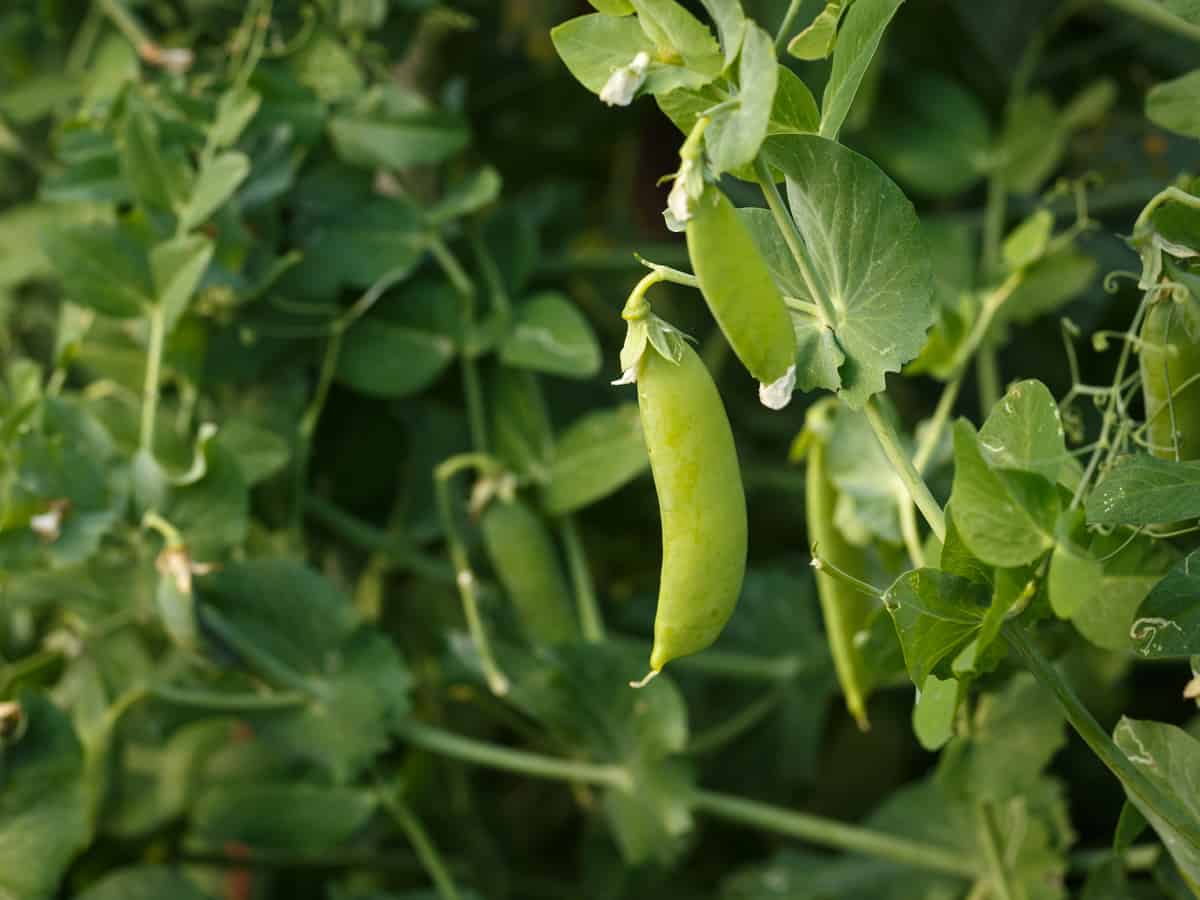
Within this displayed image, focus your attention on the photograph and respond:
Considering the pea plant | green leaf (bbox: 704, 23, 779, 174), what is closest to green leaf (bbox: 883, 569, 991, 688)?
the pea plant

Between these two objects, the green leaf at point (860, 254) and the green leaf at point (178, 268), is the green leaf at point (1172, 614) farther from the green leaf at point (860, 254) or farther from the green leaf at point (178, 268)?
the green leaf at point (178, 268)

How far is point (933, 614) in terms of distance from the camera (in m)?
0.33

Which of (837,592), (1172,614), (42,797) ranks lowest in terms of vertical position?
(42,797)

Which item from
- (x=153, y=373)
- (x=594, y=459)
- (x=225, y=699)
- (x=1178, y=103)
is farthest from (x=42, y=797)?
(x=1178, y=103)

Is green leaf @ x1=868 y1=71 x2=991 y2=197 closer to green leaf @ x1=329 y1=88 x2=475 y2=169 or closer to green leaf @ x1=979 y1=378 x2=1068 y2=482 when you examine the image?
green leaf @ x1=329 y1=88 x2=475 y2=169

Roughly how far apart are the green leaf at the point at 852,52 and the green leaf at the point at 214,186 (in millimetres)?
323

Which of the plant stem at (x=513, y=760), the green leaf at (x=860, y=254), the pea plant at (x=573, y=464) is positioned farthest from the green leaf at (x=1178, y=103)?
the plant stem at (x=513, y=760)

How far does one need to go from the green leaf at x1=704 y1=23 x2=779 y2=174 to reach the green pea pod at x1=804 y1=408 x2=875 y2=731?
0.23 meters

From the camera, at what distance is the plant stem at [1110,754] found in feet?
1.06

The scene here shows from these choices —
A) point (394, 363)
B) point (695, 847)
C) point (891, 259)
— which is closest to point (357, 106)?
point (394, 363)

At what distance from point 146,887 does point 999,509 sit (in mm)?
494

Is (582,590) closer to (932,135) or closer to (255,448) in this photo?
(255,448)

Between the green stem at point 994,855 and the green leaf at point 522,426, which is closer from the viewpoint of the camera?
the green stem at point 994,855

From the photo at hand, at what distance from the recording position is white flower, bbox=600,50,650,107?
0.31 m
